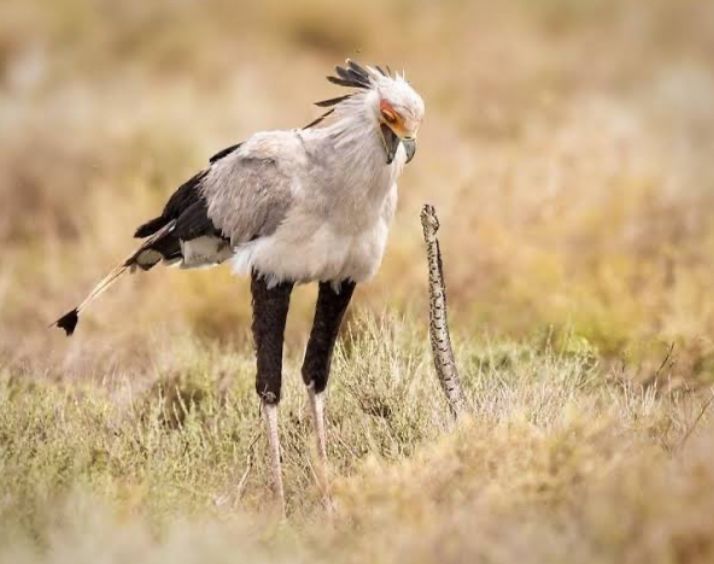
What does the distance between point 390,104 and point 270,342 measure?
103cm

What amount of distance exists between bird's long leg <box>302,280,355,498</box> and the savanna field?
0.16 metres

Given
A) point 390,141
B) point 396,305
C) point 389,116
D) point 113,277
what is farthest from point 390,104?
point 396,305

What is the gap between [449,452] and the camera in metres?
4.71

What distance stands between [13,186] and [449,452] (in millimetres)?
7657

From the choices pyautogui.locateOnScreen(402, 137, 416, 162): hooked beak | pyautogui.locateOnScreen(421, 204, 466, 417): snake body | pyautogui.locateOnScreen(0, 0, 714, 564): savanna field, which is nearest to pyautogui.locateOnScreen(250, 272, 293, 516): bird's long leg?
pyautogui.locateOnScreen(0, 0, 714, 564): savanna field

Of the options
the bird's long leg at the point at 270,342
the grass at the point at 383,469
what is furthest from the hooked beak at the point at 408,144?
the grass at the point at 383,469

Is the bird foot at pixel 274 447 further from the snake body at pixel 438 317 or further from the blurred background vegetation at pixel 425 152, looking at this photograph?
the blurred background vegetation at pixel 425 152

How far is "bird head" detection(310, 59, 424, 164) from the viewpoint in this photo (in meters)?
5.13

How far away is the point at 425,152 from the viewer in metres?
12.9

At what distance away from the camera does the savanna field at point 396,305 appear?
14.6 ft

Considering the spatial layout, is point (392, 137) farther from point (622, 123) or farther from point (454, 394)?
point (622, 123)

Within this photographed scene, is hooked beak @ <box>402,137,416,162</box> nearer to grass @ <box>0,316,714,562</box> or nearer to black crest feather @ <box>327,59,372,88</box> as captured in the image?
black crest feather @ <box>327,59,372,88</box>

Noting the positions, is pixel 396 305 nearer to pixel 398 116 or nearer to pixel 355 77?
pixel 355 77

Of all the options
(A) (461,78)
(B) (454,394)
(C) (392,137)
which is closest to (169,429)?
(B) (454,394)
